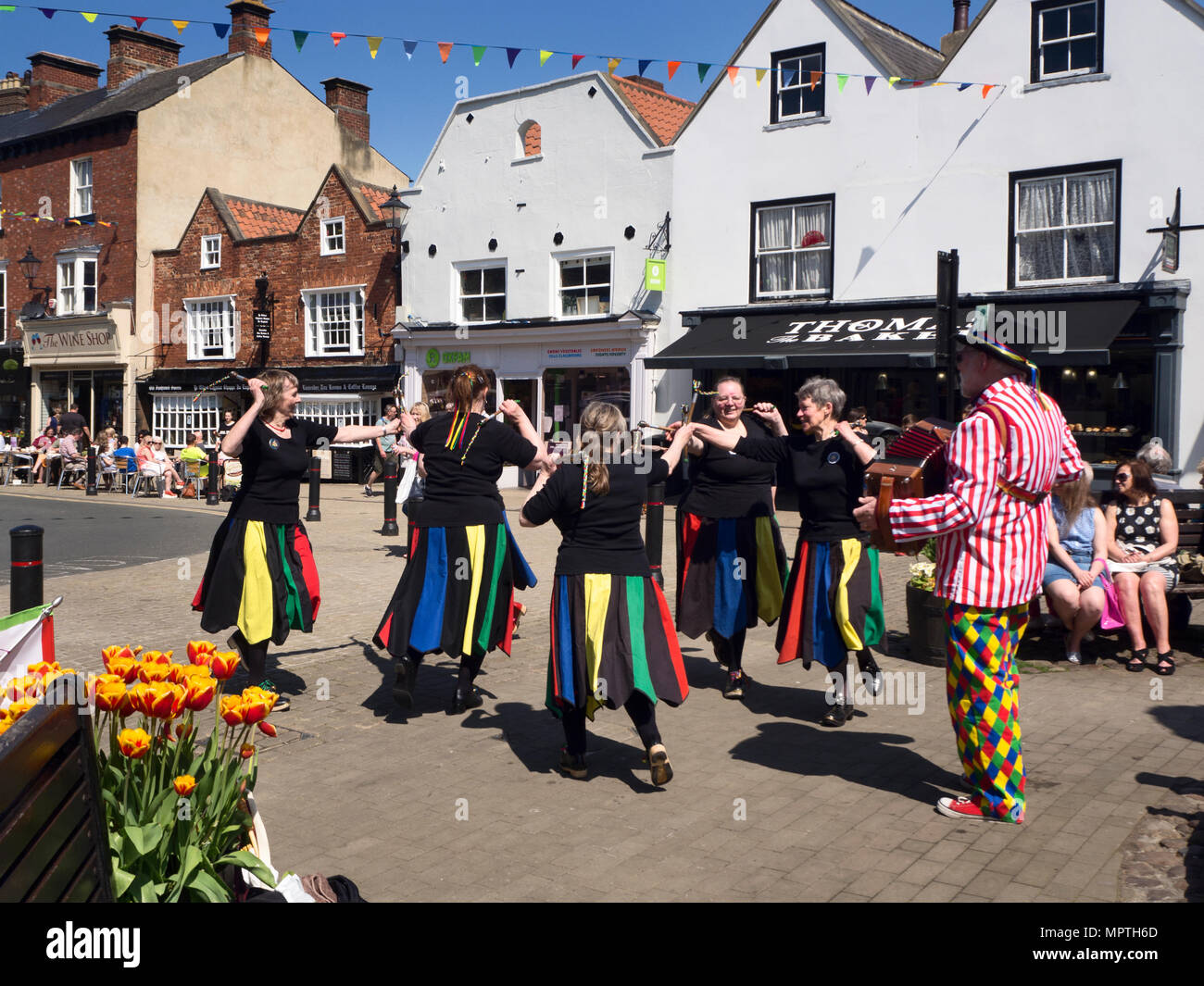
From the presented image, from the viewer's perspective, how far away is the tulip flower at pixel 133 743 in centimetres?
249

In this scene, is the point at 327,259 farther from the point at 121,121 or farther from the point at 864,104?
the point at 864,104

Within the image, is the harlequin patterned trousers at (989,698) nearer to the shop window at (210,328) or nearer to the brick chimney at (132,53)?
the shop window at (210,328)

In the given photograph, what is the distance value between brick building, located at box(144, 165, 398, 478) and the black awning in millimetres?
8772

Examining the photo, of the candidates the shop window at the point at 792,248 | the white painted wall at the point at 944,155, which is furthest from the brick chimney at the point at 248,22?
the shop window at the point at 792,248

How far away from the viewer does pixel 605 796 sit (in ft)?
16.0

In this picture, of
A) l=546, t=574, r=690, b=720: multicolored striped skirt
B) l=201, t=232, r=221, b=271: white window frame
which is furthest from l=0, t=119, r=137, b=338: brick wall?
l=546, t=574, r=690, b=720: multicolored striped skirt

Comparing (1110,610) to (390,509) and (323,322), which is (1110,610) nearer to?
(390,509)

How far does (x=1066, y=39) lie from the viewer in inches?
643

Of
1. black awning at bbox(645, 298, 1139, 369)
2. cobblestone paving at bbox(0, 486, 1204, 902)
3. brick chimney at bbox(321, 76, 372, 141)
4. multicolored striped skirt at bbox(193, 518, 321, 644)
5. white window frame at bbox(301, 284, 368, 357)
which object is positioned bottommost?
cobblestone paving at bbox(0, 486, 1204, 902)

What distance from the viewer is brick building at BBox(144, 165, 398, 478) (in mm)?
25688

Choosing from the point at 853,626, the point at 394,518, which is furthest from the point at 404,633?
the point at 394,518

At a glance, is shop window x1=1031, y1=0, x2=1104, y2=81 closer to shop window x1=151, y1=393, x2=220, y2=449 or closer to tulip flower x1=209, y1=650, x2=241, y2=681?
tulip flower x1=209, y1=650, x2=241, y2=681

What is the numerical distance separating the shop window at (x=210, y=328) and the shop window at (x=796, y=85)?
52.0ft
